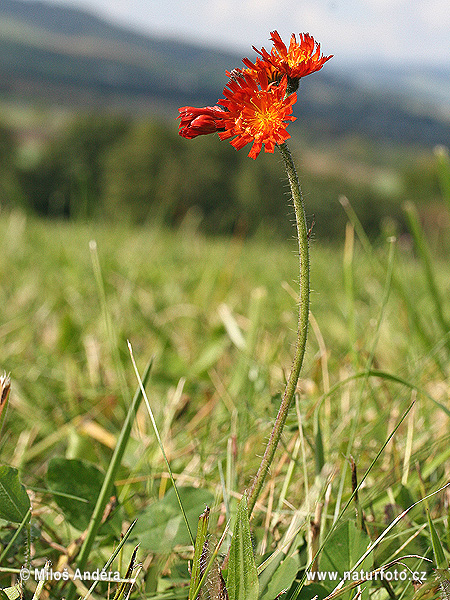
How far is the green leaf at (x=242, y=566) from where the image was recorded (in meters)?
0.62

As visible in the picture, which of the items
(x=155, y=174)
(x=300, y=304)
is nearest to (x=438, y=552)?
(x=300, y=304)

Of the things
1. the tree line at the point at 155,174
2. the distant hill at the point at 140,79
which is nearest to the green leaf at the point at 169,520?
the tree line at the point at 155,174

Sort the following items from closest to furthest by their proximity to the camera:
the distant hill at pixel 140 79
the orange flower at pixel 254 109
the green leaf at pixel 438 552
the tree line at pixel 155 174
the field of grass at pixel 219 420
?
the orange flower at pixel 254 109, the green leaf at pixel 438 552, the field of grass at pixel 219 420, the tree line at pixel 155 174, the distant hill at pixel 140 79

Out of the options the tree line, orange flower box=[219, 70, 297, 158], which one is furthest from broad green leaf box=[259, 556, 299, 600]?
the tree line

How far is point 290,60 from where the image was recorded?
603 mm

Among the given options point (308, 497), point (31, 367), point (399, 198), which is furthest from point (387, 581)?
point (399, 198)

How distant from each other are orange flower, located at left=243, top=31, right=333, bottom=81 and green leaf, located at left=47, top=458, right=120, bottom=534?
65 centimetres

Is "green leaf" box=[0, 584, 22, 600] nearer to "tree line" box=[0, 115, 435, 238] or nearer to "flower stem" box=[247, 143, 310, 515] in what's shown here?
"flower stem" box=[247, 143, 310, 515]

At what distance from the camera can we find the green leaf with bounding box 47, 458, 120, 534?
84cm

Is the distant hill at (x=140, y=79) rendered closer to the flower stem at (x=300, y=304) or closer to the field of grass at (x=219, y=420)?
the field of grass at (x=219, y=420)

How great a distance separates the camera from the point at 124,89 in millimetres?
106438

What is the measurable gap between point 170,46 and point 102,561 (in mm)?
182020

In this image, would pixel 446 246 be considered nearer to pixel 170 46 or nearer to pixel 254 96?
pixel 254 96

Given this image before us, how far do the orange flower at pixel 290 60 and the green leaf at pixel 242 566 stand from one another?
1.61 ft
